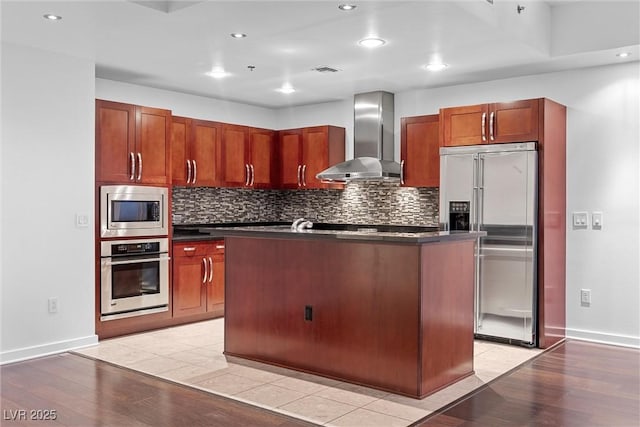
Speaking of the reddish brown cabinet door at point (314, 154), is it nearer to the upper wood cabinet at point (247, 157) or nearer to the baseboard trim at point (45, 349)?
the upper wood cabinet at point (247, 157)

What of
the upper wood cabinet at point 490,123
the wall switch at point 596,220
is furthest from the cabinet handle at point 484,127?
the wall switch at point 596,220

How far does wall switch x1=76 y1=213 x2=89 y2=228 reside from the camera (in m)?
5.15

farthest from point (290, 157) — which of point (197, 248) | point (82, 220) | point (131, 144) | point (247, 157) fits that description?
point (82, 220)

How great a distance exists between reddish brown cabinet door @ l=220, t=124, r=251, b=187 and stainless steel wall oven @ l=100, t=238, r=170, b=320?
1401mm

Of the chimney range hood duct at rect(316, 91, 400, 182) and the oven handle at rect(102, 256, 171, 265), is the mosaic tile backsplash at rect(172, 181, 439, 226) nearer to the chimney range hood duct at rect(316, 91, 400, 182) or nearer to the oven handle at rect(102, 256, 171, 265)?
the chimney range hood duct at rect(316, 91, 400, 182)

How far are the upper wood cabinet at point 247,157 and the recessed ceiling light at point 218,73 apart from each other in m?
1.07

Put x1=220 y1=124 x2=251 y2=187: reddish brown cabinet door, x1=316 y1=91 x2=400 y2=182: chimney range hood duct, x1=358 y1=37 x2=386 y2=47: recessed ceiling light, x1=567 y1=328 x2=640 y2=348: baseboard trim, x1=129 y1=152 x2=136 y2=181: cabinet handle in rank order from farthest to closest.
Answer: x1=220 y1=124 x2=251 y2=187: reddish brown cabinet door, x1=316 y1=91 x2=400 y2=182: chimney range hood duct, x1=129 y1=152 x2=136 y2=181: cabinet handle, x1=567 y1=328 x2=640 y2=348: baseboard trim, x1=358 y1=37 x2=386 y2=47: recessed ceiling light

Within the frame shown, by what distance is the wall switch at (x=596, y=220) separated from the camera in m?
5.44

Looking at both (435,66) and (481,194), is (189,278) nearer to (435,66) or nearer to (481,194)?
(481,194)

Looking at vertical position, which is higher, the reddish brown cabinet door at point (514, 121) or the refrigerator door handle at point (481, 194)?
the reddish brown cabinet door at point (514, 121)

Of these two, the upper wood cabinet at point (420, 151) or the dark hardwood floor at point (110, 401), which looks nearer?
the dark hardwood floor at point (110, 401)

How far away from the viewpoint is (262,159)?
749cm

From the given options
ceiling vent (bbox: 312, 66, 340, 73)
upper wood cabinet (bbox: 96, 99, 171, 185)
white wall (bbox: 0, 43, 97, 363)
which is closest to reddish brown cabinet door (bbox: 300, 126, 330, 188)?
ceiling vent (bbox: 312, 66, 340, 73)

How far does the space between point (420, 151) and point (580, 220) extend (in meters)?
1.76
